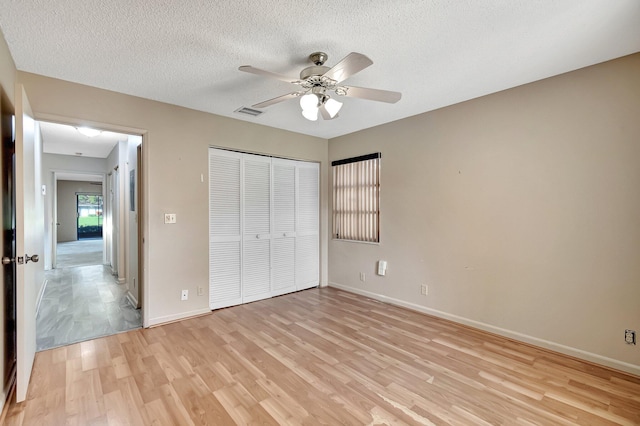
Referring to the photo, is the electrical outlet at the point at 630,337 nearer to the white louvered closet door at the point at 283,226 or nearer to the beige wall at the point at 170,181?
the white louvered closet door at the point at 283,226

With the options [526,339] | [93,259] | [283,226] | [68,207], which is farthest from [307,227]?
[68,207]

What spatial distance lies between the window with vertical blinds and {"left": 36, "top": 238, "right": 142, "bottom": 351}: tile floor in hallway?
310 centimetres

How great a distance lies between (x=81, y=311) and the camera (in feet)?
12.4

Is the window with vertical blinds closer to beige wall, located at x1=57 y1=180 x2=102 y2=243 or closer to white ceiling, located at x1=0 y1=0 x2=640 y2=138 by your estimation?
white ceiling, located at x1=0 y1=0 x2=640 y2=138

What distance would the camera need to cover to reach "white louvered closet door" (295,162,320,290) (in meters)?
4.79

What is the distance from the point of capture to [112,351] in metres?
2.71

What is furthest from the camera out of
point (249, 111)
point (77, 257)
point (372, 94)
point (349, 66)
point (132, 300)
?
point (77, 257)

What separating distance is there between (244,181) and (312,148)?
4.46ft

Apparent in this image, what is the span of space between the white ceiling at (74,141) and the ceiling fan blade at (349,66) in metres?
3.86

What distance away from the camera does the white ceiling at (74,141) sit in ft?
15.4

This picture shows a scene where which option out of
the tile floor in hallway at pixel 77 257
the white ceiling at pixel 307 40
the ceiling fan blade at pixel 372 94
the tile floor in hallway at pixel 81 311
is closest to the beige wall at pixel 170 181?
the white ceiling at pixel 307 40

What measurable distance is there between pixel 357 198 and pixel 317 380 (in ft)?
9.38

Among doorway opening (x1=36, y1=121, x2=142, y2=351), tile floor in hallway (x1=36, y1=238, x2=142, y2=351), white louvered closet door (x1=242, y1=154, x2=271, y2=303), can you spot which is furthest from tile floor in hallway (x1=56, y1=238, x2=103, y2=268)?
white louvered closet door (x1=242, y1=154, x2=271, y2=303)

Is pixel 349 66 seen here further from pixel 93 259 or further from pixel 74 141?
pixel 93 259
